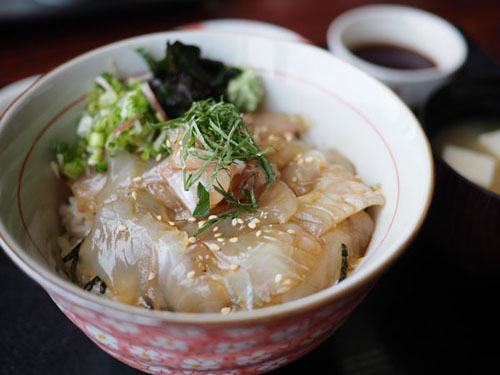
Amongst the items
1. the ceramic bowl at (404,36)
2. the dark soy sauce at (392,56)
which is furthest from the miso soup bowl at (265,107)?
the dark soy sauce at (392,56)

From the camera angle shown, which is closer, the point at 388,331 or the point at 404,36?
the point at 388,331

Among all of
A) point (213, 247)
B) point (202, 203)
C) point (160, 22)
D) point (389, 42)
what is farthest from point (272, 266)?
point (160, 22)

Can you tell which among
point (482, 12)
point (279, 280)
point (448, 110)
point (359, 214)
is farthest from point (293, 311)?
point (482, 12)

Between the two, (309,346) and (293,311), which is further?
(309,346)

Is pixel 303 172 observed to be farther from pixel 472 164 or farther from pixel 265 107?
pixel 472 164

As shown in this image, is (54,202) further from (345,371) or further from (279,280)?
(345,371)

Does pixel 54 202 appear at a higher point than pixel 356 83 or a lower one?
lower

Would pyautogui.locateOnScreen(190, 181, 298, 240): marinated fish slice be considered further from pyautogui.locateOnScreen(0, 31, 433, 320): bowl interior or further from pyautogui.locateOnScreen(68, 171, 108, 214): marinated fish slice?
pyautogui.locateOnScreen(68, 171, 108, 214): marinated fish slice
